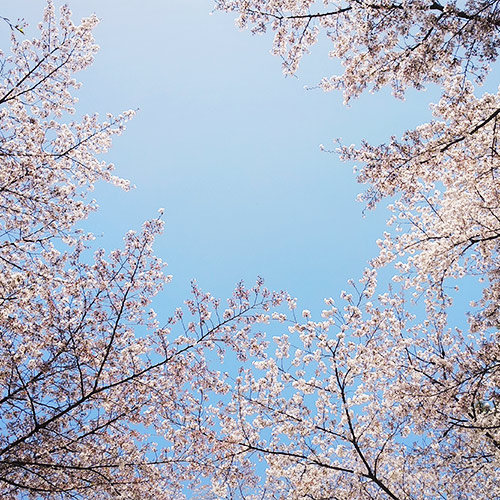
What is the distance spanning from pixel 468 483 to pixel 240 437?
4.56 m

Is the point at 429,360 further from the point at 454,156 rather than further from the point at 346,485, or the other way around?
the point at 454,156

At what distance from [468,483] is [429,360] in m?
2.43

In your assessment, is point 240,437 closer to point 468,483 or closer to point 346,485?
point 346,485

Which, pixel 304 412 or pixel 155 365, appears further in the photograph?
pixel 304 412

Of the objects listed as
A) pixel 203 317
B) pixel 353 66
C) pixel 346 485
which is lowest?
pixel 346 485

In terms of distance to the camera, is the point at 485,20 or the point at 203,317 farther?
the point at 203,317

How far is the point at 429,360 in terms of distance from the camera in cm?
917

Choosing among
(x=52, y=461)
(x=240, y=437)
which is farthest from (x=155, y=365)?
(x=240, y=437)

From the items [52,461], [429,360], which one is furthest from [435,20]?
[52,461]

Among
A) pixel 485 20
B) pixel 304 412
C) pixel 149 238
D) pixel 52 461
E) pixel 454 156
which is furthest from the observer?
pixel 304 412

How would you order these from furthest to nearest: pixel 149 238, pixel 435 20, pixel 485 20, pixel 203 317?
pixel 149 238 → pixel 203 317 → pixel 435 20 → pixel 485 20

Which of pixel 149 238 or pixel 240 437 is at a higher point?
pixel 149 238

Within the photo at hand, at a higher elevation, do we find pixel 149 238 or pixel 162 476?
pixel 149 238

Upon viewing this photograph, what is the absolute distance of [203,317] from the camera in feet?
24.3
